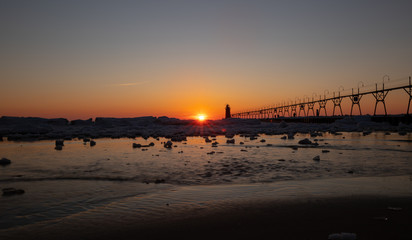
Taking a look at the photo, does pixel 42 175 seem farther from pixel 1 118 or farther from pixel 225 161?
pixel 1 118

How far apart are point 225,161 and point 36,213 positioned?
24.7 feet

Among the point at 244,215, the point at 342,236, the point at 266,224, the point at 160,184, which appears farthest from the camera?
the point at 160,184

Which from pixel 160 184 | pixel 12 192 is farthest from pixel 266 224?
pixel 12 192

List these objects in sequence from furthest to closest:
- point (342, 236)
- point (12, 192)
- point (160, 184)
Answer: point (160, 184), point (12, 192), point (342, 236)

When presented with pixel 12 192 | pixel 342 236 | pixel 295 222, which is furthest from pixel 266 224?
pixel 12 192

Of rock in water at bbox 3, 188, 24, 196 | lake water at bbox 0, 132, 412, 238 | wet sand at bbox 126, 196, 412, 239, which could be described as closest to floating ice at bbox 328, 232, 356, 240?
wet sand at bbox 126, 196, 412, 239

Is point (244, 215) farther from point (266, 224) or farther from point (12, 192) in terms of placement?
point (12, 192)

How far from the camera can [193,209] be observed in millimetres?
5480

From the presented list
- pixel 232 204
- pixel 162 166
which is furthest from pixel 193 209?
pixel 162 166

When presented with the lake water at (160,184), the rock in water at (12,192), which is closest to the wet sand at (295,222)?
the lake water at (160,184)

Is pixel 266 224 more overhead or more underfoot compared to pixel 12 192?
more underfoot

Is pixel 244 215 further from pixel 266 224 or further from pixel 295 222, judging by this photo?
pixel 295 222

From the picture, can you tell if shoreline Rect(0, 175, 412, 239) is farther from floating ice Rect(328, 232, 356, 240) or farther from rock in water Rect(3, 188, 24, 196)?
rock in water Rect(3, 188, 24, 196)

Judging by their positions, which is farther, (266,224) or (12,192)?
(12,192)
